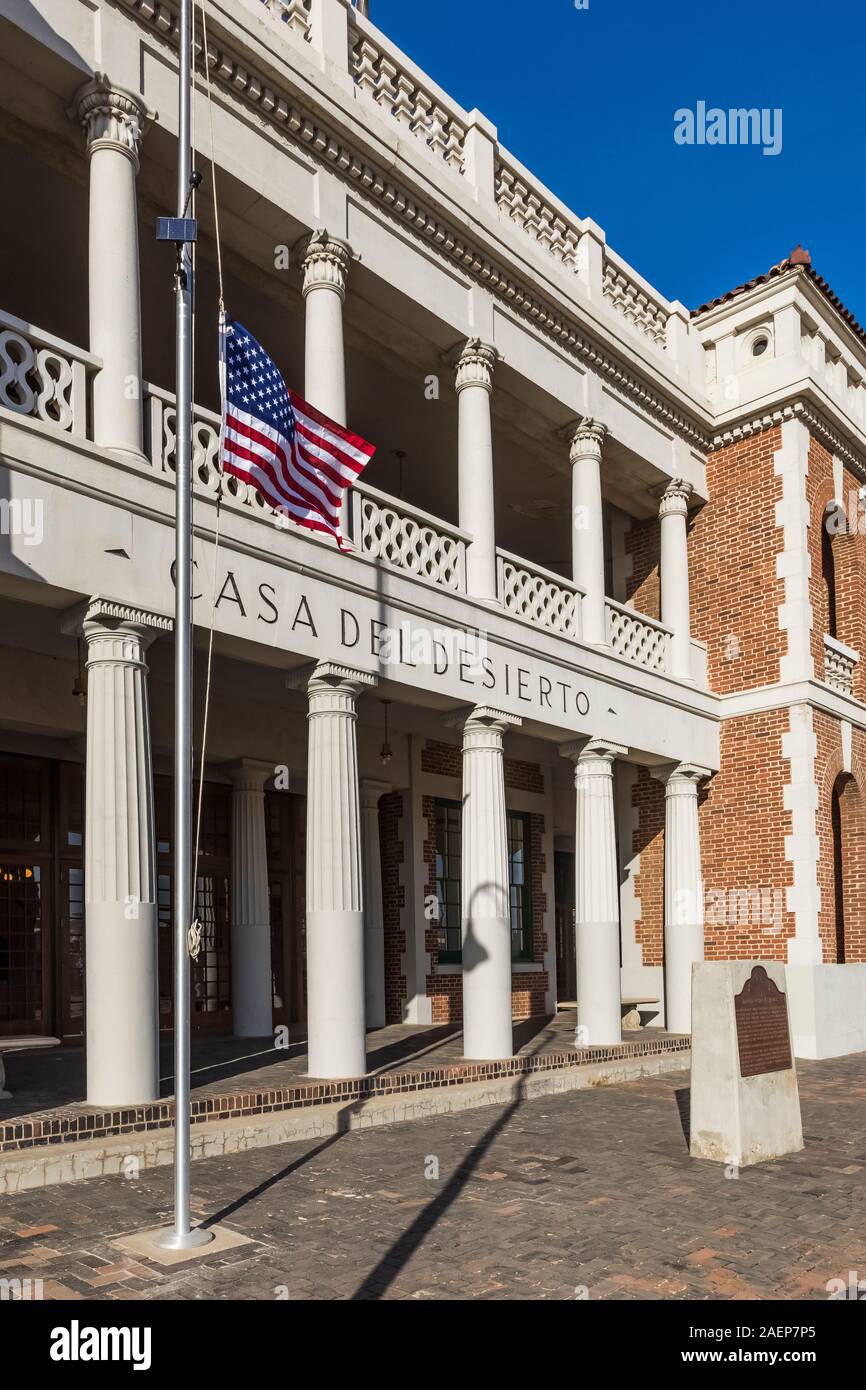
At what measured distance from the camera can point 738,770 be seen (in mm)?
17438

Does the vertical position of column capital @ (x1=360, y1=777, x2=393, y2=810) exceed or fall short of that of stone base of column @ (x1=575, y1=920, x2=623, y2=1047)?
it exceeds it

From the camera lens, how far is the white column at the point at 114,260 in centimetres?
917

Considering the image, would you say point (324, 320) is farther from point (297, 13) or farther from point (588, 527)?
Result: point (588, 527)

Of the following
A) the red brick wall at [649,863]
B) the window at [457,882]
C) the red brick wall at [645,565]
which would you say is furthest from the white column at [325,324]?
the red brick wall at [649,863]

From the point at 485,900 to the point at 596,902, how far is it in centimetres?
256

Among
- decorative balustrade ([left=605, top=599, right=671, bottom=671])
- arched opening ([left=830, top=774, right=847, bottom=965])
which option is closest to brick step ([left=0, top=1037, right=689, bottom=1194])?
decorative balustrade ([left=605, top=599, right=671, bottom=671])

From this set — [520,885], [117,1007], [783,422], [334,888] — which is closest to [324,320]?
[334,888]

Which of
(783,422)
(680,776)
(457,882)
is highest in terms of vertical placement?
(783,422)

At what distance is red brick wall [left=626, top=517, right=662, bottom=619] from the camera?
18953 millimetres

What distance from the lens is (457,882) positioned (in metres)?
18.2

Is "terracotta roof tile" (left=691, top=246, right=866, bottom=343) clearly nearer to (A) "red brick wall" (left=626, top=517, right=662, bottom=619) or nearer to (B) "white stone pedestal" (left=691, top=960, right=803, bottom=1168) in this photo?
(A) "red brick wall" (left=626, top=517, right=662, bottom=619)

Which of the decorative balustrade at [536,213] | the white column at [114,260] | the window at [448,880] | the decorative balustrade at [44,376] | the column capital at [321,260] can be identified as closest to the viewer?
the decorative balustrade at [44,376]

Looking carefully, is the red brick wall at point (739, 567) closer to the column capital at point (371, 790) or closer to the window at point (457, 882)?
the window at point (457, 882)

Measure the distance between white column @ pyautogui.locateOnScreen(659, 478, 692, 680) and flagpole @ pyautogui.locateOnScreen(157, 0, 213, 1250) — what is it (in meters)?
11.8
